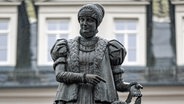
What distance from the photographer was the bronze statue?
5.48 m

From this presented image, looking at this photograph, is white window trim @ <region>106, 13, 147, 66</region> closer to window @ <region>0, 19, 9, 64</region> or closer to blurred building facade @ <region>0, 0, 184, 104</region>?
blurred building facade @ <region>0, 0, 184, 104</region>

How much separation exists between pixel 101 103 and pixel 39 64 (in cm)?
1951

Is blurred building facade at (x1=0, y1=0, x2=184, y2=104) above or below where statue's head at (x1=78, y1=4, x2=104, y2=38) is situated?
above

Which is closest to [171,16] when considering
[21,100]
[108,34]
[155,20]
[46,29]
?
[155,20]

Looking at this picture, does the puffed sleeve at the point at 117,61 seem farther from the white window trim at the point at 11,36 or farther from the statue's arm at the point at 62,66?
the white window trim at the point at 11,36

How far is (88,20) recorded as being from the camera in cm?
566

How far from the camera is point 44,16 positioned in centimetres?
2547

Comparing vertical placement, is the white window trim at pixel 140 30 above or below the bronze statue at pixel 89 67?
above

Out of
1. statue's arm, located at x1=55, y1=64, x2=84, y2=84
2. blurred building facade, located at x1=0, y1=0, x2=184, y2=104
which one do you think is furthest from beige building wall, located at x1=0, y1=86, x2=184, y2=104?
statue's arm, located at x1=55, y1=64, x2=84, y2=84

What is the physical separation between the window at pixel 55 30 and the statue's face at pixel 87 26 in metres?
19.5

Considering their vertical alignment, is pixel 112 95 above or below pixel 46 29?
below

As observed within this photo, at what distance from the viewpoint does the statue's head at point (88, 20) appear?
5.65 metres

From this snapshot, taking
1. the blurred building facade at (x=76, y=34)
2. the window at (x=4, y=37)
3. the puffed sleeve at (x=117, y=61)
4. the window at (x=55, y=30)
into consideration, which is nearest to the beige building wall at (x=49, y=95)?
the blurred building facade at (x=76, y=34)

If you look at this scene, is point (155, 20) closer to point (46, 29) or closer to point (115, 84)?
point (46, 29)
